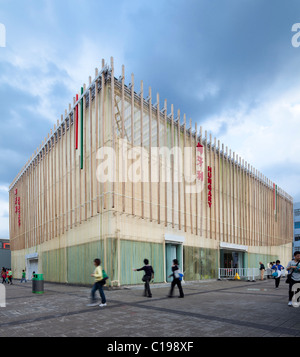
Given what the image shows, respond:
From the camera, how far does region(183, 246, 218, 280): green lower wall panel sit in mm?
23578

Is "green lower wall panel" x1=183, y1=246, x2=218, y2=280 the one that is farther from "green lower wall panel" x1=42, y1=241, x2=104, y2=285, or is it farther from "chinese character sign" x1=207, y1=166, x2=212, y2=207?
"green lower wall panel" x1=42, y1=241, x2=104, y2=285

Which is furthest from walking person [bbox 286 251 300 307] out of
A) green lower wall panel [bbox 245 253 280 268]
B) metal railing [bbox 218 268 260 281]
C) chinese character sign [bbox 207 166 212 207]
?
green lower wall panel [bbox 245 253 280 268]

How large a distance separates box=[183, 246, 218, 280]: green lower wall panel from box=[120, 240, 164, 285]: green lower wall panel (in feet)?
11.9

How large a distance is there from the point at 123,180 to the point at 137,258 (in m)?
4.81

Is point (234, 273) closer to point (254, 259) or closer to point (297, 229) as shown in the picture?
point (254, 259)

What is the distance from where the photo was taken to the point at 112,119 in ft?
60.3

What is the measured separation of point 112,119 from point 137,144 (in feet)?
8.62

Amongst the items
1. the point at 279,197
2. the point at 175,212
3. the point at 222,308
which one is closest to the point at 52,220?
the point at 175,212

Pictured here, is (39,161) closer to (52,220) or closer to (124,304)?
(52,220)

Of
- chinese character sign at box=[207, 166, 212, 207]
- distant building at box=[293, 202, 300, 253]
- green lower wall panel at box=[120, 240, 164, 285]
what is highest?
chinese character sign at box=[207, 166, 212, 207]

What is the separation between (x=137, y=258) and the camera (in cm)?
1861

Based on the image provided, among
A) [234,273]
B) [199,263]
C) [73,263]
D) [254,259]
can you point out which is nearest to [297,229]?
[254,259]
